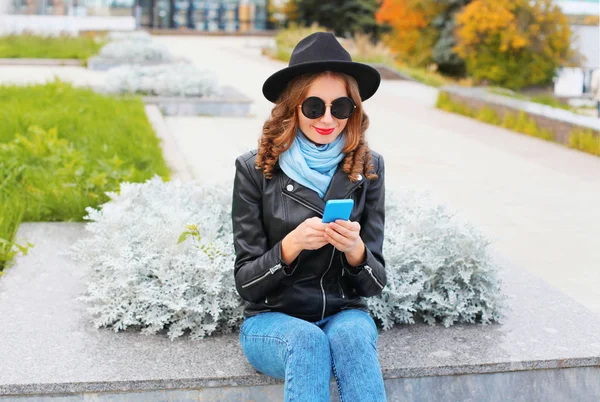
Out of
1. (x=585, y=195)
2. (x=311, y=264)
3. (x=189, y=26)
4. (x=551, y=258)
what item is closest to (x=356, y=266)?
(x=311, y=264)

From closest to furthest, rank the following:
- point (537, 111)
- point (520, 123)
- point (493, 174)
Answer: point (493, 174) < point (537, 111) < point (520, 123)

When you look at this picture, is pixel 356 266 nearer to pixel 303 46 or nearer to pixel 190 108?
pixel 303 46

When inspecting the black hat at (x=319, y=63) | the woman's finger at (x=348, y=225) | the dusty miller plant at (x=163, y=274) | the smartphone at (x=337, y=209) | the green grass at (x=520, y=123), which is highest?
the black hat at (x=319, y=63)

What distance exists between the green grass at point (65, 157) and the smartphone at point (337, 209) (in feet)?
7.61

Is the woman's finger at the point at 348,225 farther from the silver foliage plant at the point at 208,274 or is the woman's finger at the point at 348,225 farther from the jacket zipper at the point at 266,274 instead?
the silver foliage plant at the point at 208,274

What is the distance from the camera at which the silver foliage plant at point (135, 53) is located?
20.0 m

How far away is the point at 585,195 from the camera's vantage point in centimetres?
796

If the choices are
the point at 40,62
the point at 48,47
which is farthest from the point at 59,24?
the point at 40,62

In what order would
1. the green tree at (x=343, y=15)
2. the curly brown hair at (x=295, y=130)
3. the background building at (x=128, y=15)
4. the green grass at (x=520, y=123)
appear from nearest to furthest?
1. the curly brown hair at (x=295, y=130)
2. the green grass at (x=520, y=123)
3. the background building at (x=128, y=15)
4. the green tree at (x=343, y=15)

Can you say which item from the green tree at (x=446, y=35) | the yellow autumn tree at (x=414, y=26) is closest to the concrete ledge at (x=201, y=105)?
the green tree at (x=446, y=35)

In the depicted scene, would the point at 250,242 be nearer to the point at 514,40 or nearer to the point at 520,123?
the point at 520,123

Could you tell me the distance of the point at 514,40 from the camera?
19.8 metres

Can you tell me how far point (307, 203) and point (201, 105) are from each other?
9477 millimetres

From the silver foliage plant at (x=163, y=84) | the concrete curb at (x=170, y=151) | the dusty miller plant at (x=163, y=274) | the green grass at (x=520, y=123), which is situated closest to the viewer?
the dusty miller plant at (x=163, y=274)
